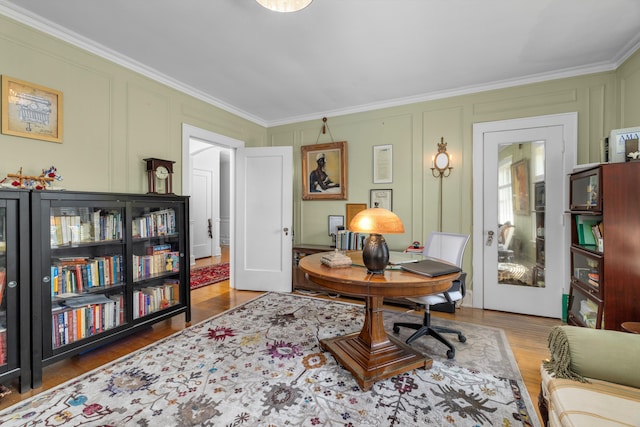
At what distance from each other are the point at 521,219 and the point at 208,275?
4927 mm

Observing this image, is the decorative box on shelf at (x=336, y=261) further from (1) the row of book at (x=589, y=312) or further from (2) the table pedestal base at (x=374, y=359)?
(1) the row of book at (x=589, y=312)

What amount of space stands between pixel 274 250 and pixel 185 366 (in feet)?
7.23

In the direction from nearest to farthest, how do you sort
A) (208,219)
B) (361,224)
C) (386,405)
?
1. (386,405)
2. (361,224)
3. (208,219)

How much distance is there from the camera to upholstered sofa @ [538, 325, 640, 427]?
1.08m

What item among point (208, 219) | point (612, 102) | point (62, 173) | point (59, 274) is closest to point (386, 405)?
point (59, 274)

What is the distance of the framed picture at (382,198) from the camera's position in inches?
158

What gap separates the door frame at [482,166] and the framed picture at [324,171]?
1.76 m

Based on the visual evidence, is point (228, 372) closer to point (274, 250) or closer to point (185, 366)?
point (185, 366)

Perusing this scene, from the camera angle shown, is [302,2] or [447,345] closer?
[302,2]

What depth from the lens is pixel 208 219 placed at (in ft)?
23.8

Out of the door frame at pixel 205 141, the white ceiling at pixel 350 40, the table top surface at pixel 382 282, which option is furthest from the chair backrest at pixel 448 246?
the door frame at pixel 205 141

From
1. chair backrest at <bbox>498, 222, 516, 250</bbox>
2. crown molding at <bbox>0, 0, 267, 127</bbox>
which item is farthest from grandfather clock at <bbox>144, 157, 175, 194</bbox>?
chair backrest at <bbox>498, 222, 516, 250</bbox>

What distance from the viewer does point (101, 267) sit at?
2439 millimetres

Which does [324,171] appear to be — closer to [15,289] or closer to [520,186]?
[520,186]
